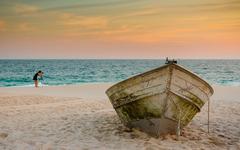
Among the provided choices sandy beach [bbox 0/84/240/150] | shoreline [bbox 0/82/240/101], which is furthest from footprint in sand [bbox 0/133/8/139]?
shoreline [bbox 0/82/240/101]

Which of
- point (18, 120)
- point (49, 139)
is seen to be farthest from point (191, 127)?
point (18, 120)

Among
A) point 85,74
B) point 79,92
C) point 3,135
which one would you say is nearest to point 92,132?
point 3,135

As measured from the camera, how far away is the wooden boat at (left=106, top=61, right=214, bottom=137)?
25.0 ft

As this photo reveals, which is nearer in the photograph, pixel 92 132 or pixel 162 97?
pixel 162 97

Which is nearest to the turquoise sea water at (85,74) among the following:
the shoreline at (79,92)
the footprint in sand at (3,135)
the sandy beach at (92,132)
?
the shoreline at (79,92)

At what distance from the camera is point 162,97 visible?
769 centimetres

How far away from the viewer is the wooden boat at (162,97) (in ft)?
25.0

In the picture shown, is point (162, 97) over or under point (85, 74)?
over

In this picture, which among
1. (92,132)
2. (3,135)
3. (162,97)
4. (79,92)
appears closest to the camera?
(162,97)

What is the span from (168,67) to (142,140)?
6.10 ft

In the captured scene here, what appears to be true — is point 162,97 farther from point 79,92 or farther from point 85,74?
point 85,74

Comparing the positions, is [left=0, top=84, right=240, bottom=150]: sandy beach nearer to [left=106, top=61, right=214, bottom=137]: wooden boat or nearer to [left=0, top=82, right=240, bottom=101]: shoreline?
[left=106, top=61, right=214, bottom=137]: wooden boat

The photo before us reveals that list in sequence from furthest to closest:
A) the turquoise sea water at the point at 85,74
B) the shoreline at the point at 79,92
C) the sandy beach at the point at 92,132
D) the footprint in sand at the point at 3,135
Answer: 1. the turquoise sea water at the point at 85,74
2. the shoreline at the point at 79,92
3. the footprint in sand at the point at 3,135
4. the sandy beach at the point at 92,132

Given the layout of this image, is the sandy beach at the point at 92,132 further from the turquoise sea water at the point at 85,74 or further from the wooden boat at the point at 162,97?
the turquoise sea water at the point at 85,74
